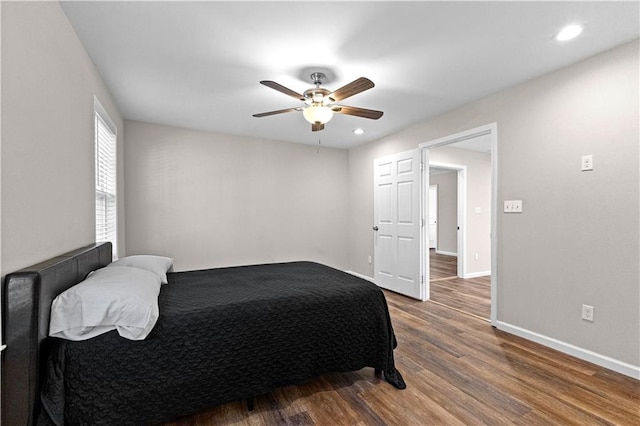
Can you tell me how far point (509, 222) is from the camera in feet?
9.55

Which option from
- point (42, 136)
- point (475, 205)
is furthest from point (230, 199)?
point (475, 205)

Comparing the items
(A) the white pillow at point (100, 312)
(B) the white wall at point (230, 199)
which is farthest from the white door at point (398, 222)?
(A) the white pillow at point (100, 312)

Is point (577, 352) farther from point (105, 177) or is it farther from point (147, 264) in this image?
point (105, 177)

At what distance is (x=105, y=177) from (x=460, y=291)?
15.6 ft

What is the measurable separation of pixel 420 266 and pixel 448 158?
2.32 m

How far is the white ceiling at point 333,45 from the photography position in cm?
176

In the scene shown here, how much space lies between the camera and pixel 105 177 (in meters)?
2.90

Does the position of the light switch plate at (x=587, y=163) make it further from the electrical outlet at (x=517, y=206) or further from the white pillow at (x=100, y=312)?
the white pillow at (x=100, y=312)

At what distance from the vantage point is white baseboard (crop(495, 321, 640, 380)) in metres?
2.12

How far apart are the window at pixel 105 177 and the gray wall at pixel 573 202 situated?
3689mm

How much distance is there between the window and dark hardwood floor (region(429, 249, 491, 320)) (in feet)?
13.1

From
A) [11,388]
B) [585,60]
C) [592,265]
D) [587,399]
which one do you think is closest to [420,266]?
[592,265]

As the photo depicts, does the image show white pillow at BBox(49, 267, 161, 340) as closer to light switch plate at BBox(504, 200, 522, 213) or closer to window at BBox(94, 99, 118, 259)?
window at BBox(94, 99, 118, 259)

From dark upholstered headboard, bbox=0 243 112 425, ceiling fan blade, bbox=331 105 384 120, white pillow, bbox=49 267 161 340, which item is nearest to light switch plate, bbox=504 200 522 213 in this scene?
ceiling fan blade, bbox=331 105 384 120
